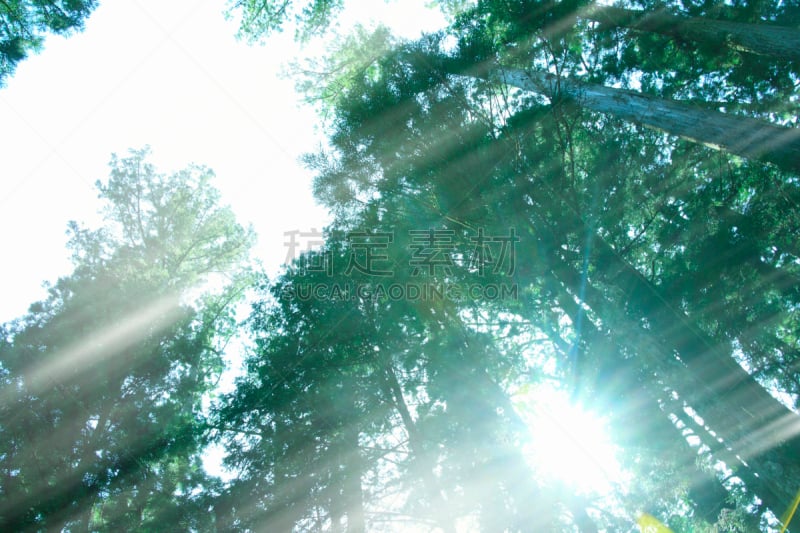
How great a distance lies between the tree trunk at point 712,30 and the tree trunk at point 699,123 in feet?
5.27

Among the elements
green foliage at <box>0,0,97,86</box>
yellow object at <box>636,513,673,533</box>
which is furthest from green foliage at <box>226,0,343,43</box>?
yellow object at <box>636,513,673,533</box>

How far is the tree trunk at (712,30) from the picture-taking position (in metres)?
5.69

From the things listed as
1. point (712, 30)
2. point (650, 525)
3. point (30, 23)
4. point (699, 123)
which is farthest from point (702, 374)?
point (30, 23)

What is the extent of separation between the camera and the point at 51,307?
335 inches

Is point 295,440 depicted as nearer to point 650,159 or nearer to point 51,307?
point 51,307

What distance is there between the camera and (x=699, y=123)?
5152 mm

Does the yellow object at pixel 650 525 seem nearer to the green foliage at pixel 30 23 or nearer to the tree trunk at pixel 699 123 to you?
the tree trunk at pixel 699 123

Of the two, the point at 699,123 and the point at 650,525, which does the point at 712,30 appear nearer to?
the point at 699,123

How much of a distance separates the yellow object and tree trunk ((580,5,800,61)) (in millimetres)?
7058

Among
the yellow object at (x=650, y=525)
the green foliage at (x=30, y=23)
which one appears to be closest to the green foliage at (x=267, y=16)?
the green foliage at (x=30, y=23)

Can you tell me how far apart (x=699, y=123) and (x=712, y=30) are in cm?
279

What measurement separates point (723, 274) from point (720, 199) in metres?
1.46

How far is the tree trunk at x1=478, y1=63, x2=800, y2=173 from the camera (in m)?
4.33

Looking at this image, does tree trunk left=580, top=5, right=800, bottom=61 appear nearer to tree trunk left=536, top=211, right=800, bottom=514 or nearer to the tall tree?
tree trunk left=536, top=211, right=800, bottom=514
